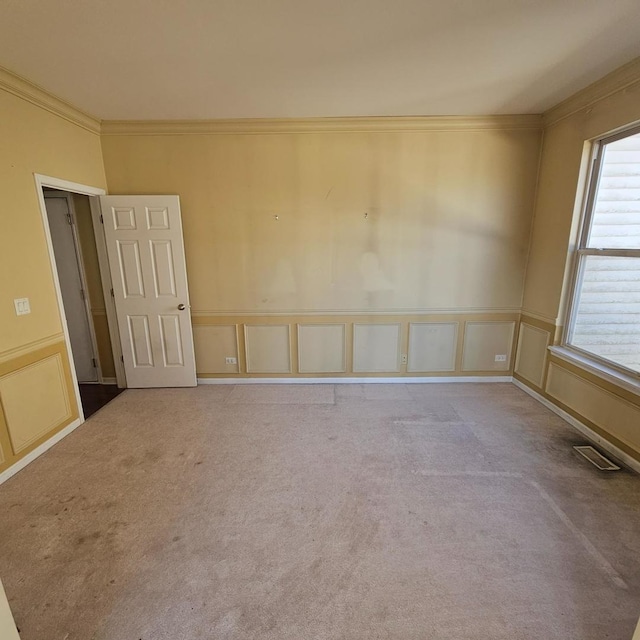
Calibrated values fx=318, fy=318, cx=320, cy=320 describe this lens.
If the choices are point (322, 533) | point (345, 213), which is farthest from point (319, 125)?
point (322, 533)

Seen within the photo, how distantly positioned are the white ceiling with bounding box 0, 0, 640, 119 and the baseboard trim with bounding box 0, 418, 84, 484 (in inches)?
108

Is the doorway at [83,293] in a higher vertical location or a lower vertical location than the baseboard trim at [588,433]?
higher

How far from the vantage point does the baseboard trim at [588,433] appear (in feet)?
7.61

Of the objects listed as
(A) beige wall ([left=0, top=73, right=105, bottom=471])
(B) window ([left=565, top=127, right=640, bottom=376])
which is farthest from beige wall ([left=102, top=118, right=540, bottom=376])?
(A) beige wall ([left=0, top=73, right=105, bottom=471])

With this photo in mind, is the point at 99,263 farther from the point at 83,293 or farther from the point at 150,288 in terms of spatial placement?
the point at 150,288

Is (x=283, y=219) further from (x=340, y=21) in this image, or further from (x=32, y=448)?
(x=32, y=448)

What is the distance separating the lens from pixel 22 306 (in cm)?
237

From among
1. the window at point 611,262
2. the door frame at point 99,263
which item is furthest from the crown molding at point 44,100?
the window at point 611,262

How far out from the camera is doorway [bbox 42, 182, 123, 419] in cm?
338

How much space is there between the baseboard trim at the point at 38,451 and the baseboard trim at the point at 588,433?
4429 millimetres

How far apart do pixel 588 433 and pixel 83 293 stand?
16.8 ft

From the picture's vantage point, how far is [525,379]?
11.5 ft

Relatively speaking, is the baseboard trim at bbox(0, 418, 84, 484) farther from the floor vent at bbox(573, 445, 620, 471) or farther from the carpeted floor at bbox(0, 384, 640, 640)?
the floor vent at bbox(573, 445, 620, 471)

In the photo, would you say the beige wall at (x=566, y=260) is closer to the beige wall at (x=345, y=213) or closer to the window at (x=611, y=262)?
the window at (x=611, y=262)
